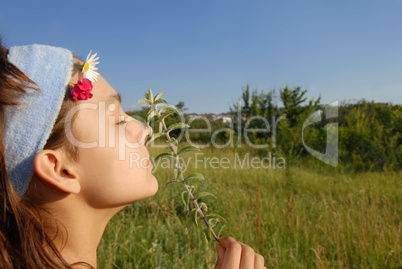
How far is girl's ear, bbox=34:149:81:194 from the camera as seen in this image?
1034 mm

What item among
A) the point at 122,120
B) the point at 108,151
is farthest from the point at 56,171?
the point at 122,120

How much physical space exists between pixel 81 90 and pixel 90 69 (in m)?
0.14

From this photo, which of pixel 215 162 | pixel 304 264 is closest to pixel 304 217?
pixel 304 264

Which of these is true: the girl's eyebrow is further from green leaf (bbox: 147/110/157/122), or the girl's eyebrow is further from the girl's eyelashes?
green leaf (bbox: 147/110/157/122)

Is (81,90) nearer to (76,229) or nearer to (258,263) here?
(76,229)

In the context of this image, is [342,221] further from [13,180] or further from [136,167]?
[13,180]

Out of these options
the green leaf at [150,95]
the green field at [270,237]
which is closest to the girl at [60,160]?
the green leaf at [150,95]

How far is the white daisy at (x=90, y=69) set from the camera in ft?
3.74

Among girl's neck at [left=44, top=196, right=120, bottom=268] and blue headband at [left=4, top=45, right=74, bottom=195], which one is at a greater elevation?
blue headband at [left=4, top=45, right=74, bottom=195]

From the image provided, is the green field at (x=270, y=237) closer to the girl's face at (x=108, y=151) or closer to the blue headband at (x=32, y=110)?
the girl's face at (x=108, y=151)

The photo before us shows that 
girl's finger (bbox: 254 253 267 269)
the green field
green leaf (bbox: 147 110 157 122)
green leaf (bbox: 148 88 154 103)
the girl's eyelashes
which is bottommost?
the green field

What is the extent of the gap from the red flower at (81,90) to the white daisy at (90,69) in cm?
5

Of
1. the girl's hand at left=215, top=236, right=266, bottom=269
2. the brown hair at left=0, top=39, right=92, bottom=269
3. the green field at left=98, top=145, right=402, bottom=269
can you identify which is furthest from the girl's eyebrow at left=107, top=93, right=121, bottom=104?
A: the green field at left=98, top=145, right=402, bottom=269

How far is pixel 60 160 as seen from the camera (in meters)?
1.08
